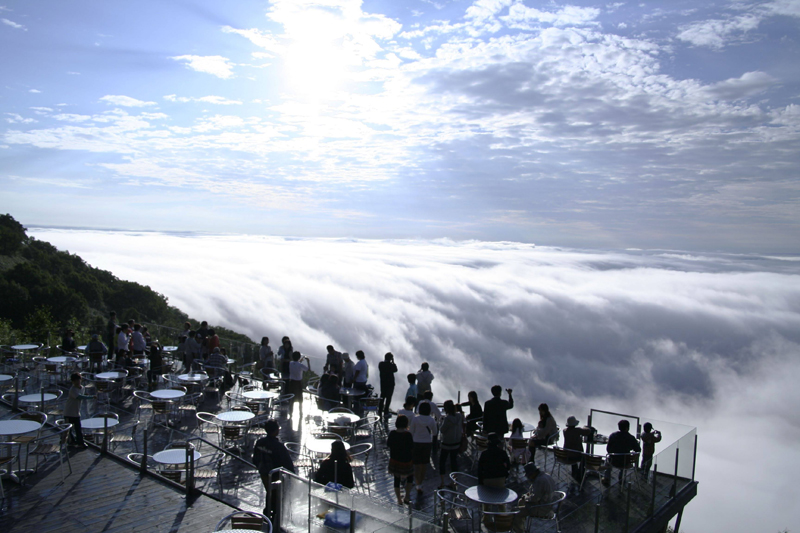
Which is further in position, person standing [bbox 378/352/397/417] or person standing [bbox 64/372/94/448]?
person standing [bbox 378/352/397/417]

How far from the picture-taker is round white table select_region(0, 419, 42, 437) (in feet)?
23.1

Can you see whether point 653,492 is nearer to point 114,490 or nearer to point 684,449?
point 684,449

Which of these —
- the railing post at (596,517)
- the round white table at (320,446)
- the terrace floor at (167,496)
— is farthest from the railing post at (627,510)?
the round white table at (320,446)

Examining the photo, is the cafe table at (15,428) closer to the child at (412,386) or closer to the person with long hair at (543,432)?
the child at (412,386)

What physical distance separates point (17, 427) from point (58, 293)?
29077mm

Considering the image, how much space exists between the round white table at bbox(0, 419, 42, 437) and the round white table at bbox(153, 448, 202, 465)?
167cm

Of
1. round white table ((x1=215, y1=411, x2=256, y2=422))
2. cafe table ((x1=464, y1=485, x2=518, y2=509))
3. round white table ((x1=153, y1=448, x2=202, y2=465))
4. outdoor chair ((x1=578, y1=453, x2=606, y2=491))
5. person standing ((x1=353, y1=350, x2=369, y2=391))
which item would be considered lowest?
outdoor chair ((x1=578, y1=453, x2=606, y2=491))

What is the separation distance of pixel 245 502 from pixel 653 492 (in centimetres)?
636

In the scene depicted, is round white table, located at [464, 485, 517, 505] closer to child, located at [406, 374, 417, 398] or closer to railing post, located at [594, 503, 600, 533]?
railing post, located at [594, 503, 600, 533]

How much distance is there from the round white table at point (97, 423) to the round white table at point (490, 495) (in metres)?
6.13

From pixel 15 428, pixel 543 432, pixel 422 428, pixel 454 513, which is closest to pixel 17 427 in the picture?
pixel 15 428

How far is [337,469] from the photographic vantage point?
6926 millimetres

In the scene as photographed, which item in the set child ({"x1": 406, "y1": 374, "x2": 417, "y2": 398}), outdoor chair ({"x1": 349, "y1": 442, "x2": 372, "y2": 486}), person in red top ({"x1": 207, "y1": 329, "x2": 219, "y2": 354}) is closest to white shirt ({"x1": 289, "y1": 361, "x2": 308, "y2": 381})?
child ({"x1": 406, "y1": 374, "x2": 417, "y2": 398})

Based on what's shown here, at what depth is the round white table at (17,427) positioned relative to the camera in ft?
23.1
